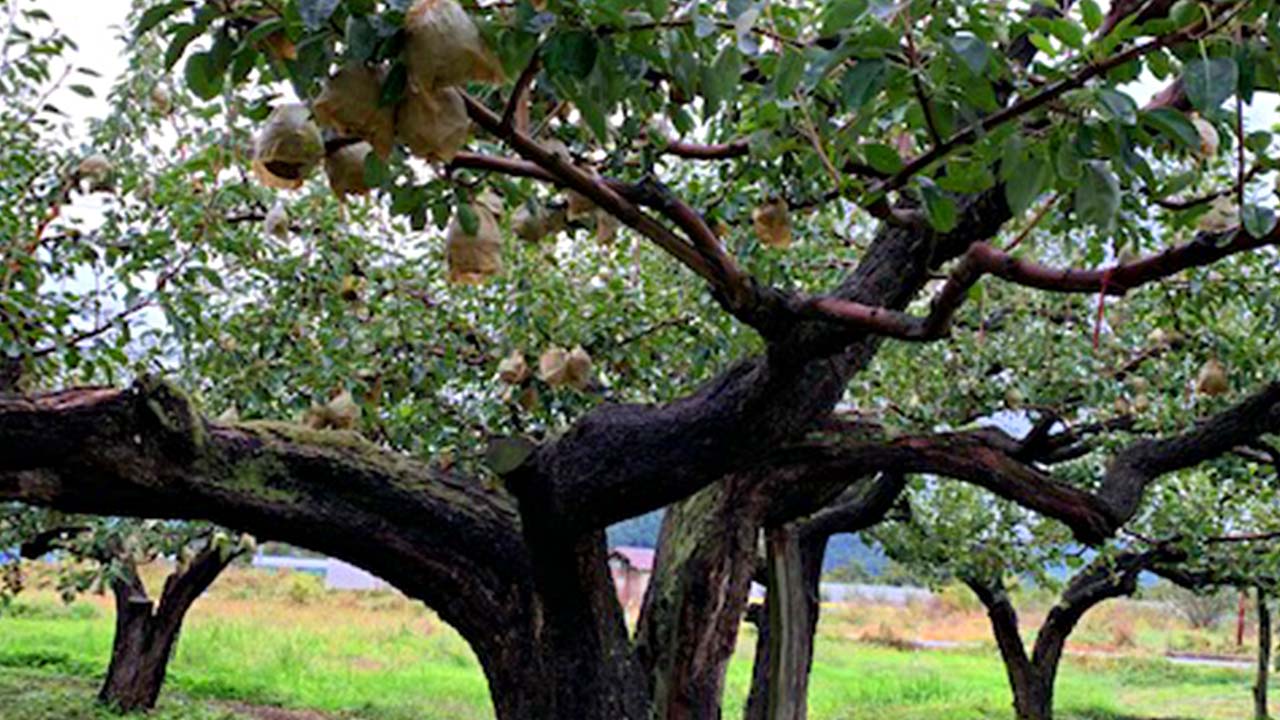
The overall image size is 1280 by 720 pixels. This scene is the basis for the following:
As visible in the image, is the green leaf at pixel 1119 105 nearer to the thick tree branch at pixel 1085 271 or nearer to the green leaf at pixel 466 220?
the thick tree branch at pixel 1085 271

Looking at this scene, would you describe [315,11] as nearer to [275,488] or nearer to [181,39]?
[181,39]

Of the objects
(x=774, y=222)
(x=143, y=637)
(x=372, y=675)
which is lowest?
(x=372, y=675)

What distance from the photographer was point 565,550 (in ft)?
9.31

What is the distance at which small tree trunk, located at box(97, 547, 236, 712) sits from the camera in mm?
8502

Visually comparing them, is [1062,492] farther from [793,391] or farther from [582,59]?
[582,59]

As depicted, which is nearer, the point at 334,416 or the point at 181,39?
the point at 181,39

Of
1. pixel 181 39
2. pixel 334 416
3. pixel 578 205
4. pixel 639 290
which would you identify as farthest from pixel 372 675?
pixel 181 39

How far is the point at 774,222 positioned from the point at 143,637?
7.97 metres

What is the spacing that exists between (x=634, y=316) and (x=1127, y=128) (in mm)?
2903

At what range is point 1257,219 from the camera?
129 cm

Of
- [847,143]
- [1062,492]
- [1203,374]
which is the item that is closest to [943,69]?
[847,143]

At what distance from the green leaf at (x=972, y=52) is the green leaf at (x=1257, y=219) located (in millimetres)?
415

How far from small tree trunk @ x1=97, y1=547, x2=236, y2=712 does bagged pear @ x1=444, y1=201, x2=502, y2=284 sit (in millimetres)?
7512

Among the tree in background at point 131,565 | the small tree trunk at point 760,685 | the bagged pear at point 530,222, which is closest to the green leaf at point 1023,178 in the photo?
the bagged pear at point 530,222
